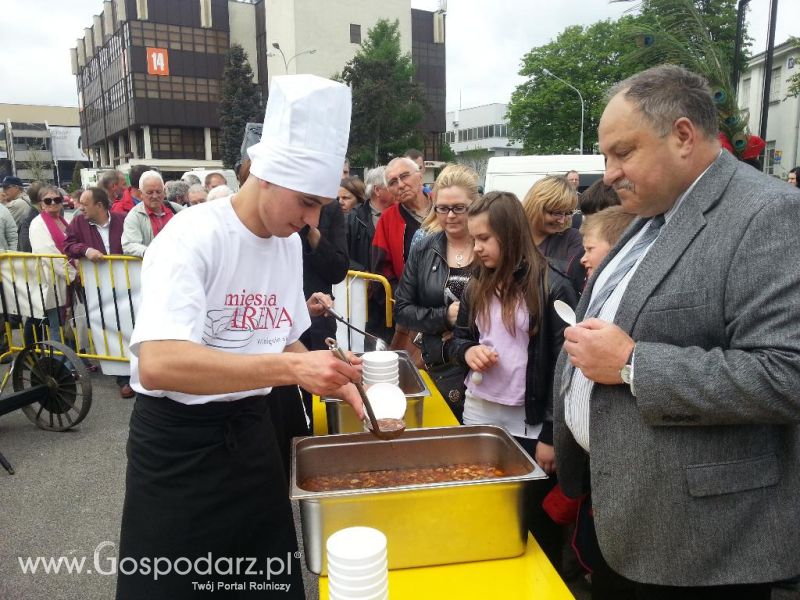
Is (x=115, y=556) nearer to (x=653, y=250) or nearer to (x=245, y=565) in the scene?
(x=245, y=565)

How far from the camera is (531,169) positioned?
34.6 ft

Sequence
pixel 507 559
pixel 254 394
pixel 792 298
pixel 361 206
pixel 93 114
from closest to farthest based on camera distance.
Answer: pixel 792 298
pixel 507 559
pixel 254 394
pixel 361 206
pixel 93 114

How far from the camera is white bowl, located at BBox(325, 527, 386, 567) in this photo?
98 centimetres

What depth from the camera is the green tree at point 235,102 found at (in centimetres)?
4038

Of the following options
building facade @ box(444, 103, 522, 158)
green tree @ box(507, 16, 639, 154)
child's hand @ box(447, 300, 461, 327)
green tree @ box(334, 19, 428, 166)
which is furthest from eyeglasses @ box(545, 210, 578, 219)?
building facade @ box(444, 103, 522, 158)

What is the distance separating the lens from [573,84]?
3634 cm

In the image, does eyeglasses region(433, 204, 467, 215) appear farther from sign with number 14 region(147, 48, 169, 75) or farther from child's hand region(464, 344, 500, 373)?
sign with number 14 region(147, 48, 169, 75)

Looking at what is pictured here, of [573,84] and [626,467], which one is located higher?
[573,84]

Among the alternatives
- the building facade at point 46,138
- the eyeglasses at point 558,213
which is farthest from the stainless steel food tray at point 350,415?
the building facade at point 46,138

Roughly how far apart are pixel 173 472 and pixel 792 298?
4.84 ft

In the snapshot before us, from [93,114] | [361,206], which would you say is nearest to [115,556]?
[361,206]

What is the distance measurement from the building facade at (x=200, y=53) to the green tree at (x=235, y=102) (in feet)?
12.0

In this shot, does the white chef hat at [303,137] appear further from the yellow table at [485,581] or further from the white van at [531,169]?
the white van at [531,169]

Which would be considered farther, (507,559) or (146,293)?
(507,559)
